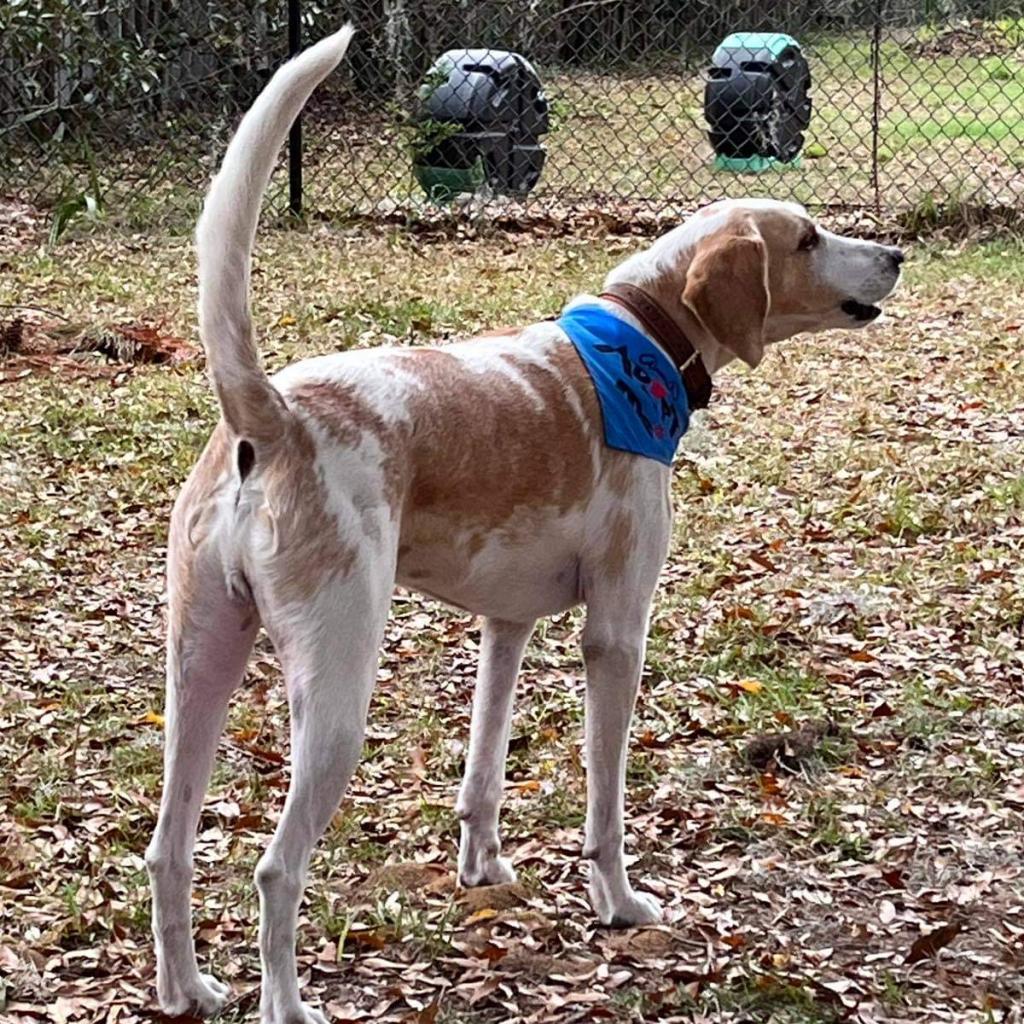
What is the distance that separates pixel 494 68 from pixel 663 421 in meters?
8.74

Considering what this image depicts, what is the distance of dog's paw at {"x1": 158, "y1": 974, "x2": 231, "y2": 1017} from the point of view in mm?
3090

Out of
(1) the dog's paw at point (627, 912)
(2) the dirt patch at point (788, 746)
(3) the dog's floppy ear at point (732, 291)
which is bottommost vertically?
(2) the dirt patch at point (788, 746)

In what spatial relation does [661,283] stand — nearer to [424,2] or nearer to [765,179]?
[765,179]

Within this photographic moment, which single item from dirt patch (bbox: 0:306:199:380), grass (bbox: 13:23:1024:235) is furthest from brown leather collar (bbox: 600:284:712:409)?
grass (bbox: 13:23:1024:235)

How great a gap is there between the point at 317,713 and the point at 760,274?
1307 mm

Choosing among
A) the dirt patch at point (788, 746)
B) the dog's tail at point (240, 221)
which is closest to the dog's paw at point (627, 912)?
the dirt patch at point (788, 746)

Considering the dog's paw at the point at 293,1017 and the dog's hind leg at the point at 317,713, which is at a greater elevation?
the dog's hind leg at the point at 317,713

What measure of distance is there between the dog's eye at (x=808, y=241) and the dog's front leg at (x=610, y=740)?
2.91 ft

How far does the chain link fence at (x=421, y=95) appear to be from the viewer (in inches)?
445

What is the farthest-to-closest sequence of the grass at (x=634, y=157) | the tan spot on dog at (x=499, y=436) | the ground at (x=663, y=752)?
the grass at (x=634, y=157), the ground at (x=663, y=752), the tan spot on dog at (x=499, y=436)

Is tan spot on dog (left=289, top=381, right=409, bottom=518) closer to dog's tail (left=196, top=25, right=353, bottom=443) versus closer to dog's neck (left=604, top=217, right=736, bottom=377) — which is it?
dog's tail (left=196, top=25, right=353, bottom=443)

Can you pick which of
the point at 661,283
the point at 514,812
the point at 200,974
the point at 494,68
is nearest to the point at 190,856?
the point at 200,974

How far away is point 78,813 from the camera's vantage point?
3.89 metres

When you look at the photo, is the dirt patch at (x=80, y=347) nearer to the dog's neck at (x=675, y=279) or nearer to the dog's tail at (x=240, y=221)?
the dog's neck at (x=675, y=279)
